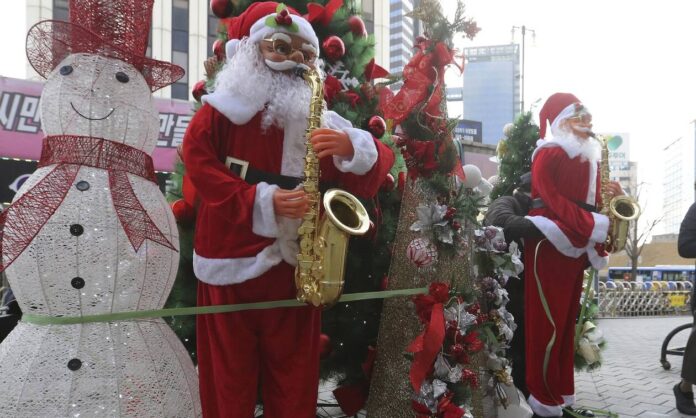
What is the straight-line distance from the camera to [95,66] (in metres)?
2.26

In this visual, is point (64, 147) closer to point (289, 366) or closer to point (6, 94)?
point (289, 366)

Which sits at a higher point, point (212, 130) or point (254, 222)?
point (212, 130)

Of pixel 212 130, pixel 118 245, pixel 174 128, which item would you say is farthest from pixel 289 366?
pixel 174 128

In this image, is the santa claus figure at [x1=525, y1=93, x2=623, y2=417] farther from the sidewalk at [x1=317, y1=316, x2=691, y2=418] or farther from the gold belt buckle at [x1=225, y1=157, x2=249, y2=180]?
the gold belt buckle at [x1=225, y1=157, x2=249, y2=180]

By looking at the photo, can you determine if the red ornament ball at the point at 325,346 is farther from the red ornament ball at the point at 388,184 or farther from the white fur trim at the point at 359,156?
the white fur trim at the point at 359,156

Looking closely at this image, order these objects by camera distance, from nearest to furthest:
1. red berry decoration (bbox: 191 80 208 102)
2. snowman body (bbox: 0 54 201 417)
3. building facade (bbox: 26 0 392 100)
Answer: snowman body (bbox: 0 54 201 417)
red berry decoration (bbox: 191 80 208 102)
building facade (bbox: 26 0 392 100)

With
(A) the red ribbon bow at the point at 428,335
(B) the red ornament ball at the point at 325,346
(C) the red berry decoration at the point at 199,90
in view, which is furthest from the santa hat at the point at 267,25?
(B) the red ornament ball at the point at 325,346

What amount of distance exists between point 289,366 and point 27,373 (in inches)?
39.0

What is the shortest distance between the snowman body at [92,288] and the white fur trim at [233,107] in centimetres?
31

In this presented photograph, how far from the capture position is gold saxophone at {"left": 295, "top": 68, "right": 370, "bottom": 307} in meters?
2.16

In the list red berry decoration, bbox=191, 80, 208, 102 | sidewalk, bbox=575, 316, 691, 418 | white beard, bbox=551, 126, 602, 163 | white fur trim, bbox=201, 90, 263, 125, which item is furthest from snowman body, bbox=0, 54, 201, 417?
sidewalk, bbox=575, 316, 691, 418

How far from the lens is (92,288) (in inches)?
84.0

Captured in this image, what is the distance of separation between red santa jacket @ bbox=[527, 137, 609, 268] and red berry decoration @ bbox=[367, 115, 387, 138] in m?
1.29

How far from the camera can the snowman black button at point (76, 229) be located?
2.10 meters
